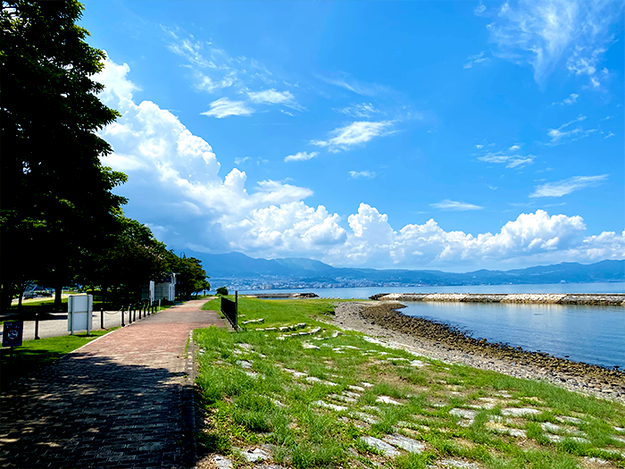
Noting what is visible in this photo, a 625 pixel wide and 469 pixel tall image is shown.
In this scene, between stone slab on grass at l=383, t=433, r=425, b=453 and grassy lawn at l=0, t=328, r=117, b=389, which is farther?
grassy lawn at l=0, t=328, r=117, b=389

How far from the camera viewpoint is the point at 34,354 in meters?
11.3

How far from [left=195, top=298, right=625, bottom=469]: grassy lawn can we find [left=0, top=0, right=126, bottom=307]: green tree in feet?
18.1

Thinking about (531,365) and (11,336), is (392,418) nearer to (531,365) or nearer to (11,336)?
(11,336)

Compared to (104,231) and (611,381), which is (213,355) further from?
(611,381)

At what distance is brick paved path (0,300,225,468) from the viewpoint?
4488mm

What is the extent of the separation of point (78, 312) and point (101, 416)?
1161 centimetres

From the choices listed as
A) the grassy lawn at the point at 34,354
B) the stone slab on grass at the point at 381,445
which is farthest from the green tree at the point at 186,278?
the stone slab on grass at the point at 381,445

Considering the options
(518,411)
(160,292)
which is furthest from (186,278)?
(518,411)

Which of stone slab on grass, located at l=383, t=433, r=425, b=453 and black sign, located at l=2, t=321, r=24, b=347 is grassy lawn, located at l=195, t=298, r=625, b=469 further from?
black sign, located at l=2, t=321, r=24, b=347

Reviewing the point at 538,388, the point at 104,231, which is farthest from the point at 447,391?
the point at 104,231

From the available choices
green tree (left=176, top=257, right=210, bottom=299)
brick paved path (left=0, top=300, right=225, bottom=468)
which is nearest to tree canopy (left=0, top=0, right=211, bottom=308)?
brick paved path (left=0, top=300, right=225, bottom=468)

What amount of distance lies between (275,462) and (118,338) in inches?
489

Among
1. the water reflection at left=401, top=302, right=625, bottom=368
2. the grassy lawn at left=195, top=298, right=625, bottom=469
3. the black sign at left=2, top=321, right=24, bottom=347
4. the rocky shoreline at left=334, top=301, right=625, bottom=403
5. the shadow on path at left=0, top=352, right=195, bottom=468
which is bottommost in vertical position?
the water reflection at left=401, top=302, right=625, bottom=368

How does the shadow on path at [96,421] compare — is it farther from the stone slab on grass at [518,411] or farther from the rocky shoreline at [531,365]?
the rocky shoreline at [531,365]
